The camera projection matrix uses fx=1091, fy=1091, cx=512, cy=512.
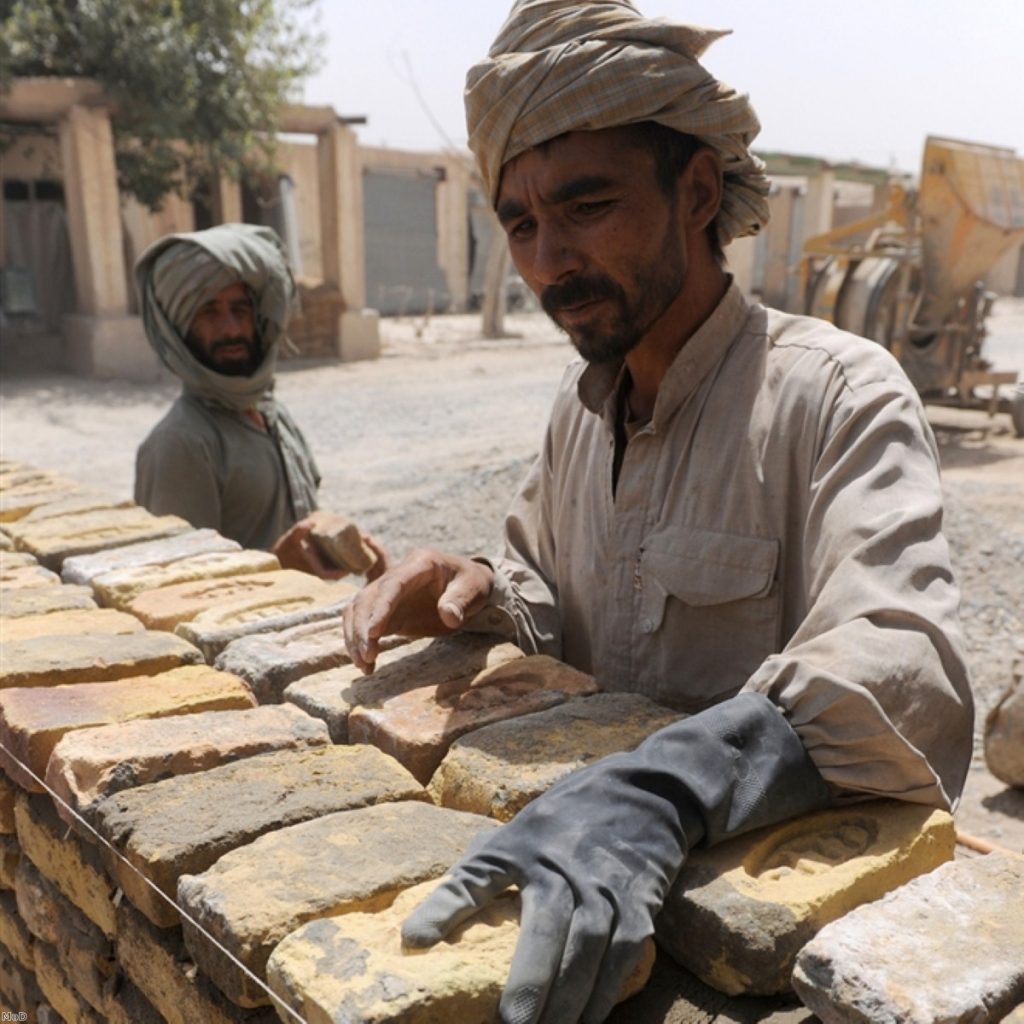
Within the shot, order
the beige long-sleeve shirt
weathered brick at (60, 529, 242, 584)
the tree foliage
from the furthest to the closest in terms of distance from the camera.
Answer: the tree foliage → weathered brick at (60, 529, 242, 584) → the beige long-sleeve shirt

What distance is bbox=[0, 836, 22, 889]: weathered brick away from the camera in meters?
2.14

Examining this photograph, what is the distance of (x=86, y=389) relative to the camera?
42.1 feet

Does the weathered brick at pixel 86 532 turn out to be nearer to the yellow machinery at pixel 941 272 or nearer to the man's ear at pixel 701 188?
the man's ear at pixel 701 188

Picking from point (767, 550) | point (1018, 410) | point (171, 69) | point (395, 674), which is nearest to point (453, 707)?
point (395, 674)

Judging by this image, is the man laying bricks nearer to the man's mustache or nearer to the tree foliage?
the man's mustache

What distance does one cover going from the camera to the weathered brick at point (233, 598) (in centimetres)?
238

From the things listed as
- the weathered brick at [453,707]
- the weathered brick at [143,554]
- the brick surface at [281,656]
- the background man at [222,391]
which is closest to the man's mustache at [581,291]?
the weathered brick at [453,707]

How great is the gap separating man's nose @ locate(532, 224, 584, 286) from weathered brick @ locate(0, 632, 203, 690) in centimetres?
102

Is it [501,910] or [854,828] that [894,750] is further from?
[501,910]

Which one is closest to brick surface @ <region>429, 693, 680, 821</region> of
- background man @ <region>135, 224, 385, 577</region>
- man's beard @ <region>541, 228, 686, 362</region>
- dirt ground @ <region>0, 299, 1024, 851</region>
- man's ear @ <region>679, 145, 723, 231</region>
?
man's beard @ <region>541, 228, 686, 362</region>

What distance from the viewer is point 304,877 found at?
53.4 inches

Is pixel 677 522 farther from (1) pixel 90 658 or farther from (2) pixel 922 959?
(1) pixel 90 658

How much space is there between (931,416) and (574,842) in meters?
12.6

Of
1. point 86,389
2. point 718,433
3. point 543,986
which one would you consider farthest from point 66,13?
point 543,986
